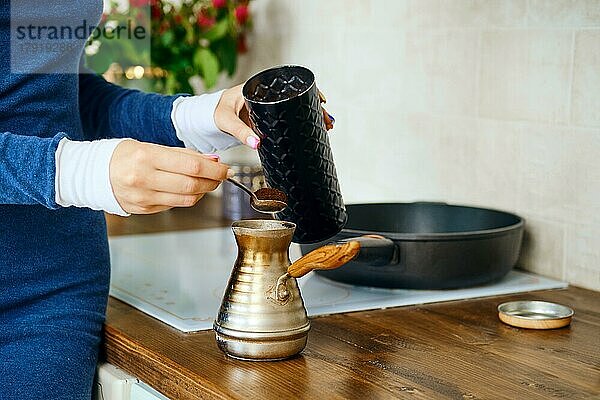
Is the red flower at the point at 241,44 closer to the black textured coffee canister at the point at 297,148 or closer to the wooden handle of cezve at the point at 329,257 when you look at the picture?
the black textured coffee canister at the point at 297,148

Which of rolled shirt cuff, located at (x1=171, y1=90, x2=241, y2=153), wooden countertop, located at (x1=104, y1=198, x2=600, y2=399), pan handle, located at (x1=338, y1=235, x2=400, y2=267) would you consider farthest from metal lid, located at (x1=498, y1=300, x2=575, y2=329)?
rolled shirt cuff, located at (x1=171, y1=90, x2=241, y2=153)

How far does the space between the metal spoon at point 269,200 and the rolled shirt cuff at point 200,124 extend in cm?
20

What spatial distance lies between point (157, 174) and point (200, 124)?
333mm

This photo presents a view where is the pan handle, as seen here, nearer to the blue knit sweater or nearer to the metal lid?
the metal lid

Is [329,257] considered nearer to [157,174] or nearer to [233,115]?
[157,174]

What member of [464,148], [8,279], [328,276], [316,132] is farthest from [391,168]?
[8,279]

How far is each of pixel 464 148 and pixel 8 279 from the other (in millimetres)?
748

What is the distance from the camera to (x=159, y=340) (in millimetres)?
1068

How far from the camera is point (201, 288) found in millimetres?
1345

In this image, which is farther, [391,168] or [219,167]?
[391,168]

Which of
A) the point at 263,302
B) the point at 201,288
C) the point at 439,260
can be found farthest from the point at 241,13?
the point at 263,302

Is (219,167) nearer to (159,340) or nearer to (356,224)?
(159,340)

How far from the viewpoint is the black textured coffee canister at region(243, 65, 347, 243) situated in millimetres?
1002

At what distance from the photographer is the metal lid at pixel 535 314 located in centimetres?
113
